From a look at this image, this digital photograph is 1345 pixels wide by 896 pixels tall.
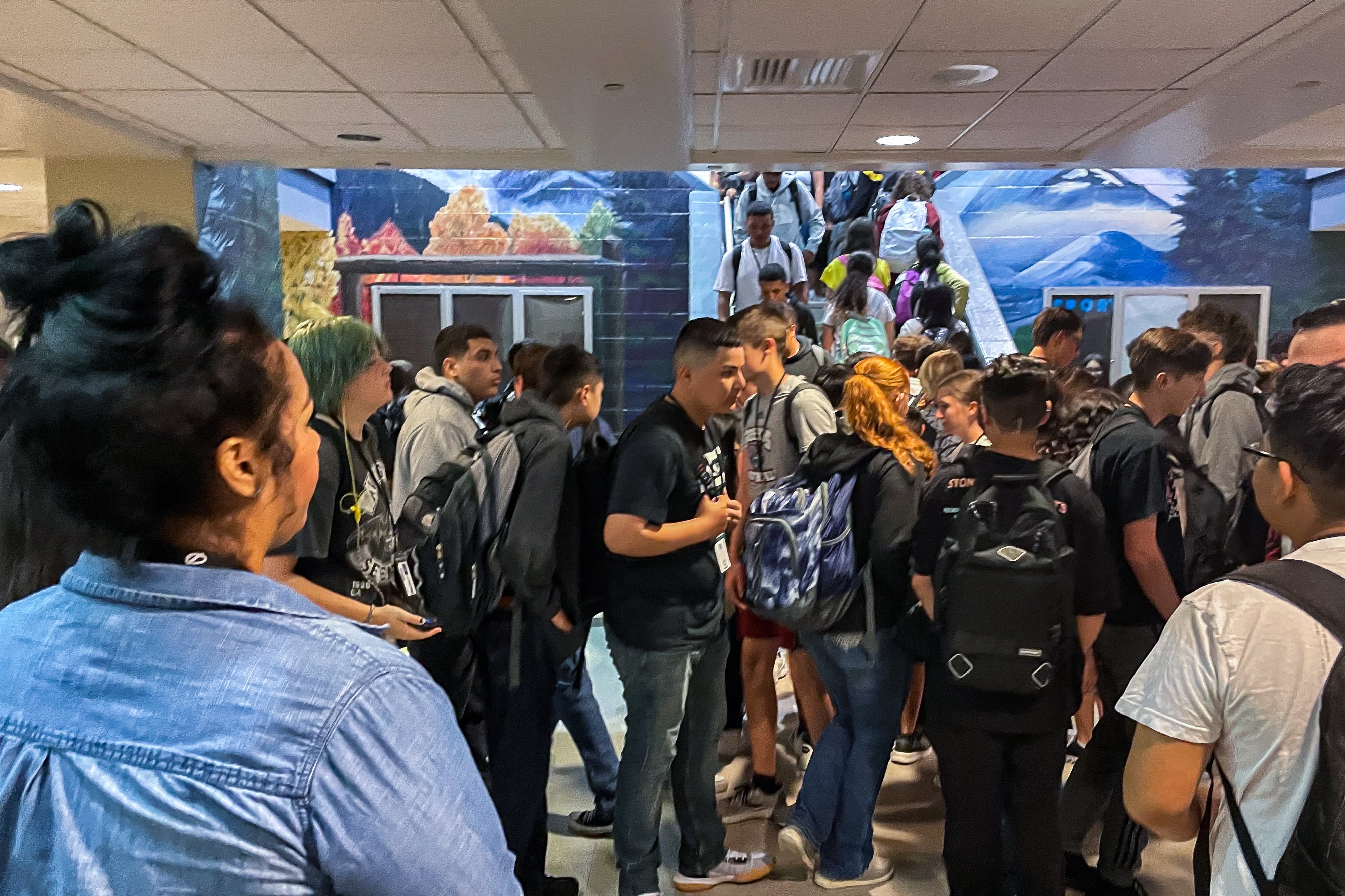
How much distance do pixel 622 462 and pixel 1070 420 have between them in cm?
180

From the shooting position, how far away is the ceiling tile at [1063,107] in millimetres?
4020

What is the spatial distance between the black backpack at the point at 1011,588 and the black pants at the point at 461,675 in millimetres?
1376

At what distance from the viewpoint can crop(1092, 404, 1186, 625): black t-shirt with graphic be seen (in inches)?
98.5

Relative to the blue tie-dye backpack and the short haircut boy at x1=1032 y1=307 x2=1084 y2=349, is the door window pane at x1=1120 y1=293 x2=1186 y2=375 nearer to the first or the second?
the short haircut boy at x1=1032 y1=307 x2=1084 y2=349

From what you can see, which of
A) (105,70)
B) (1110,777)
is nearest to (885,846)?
(1110,777)

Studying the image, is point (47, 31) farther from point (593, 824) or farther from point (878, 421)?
point (593, 824)

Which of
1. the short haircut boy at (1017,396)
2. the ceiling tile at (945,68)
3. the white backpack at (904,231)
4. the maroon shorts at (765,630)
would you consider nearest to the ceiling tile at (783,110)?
the ceiling tile at (945,68)

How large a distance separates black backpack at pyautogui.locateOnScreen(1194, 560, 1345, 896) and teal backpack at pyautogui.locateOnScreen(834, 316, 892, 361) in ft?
18.3

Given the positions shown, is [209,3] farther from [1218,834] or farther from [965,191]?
[965,191]

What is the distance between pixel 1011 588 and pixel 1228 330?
1.94m

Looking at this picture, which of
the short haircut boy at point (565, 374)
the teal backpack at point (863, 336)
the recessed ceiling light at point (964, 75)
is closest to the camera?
the short haircut boy at point (565, 374)

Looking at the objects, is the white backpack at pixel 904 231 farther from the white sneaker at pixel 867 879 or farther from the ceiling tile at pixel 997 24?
the white sneaker at pixel 867 879

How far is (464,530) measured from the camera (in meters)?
2.46

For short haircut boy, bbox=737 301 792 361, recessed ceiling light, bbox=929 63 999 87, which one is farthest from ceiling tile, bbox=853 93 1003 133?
short haircut boy, bbox=737 301 792 361
